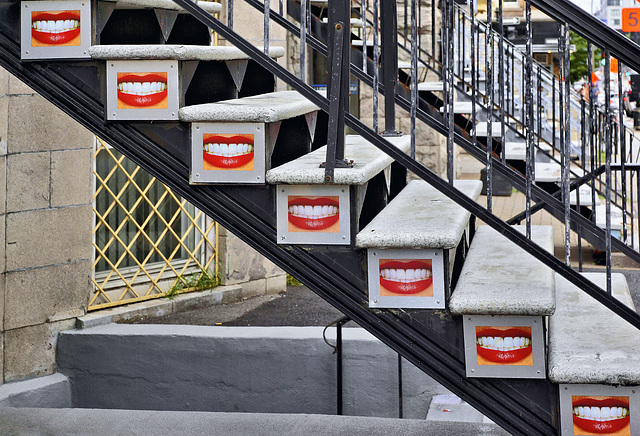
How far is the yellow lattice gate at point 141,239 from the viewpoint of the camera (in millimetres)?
6051

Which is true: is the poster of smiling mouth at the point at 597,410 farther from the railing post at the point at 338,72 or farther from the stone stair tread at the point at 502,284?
the railing post at the point at 338,72

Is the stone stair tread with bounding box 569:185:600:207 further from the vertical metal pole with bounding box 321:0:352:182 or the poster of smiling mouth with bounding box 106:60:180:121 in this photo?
the poster of smiling mouth with bounding box 106:60:180:121

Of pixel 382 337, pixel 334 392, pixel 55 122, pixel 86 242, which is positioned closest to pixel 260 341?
pixel 334 392

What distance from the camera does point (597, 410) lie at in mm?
2576

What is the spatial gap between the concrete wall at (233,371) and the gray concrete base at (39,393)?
0.27 feet

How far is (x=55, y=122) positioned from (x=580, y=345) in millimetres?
4002

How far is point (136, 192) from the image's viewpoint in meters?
6.34

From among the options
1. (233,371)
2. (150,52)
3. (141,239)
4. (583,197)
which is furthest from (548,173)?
(150,52)

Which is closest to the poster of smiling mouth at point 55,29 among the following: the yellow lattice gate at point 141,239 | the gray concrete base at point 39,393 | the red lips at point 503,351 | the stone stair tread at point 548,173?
the red lips at point 503,351

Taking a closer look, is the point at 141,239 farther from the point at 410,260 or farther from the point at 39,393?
the point at 410,260

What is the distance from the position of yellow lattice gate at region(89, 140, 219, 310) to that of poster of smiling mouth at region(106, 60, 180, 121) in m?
3.07

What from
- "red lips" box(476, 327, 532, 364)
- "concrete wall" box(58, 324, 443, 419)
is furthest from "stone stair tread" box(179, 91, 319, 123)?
"concrete wall" box(58, 324, 443, 419)

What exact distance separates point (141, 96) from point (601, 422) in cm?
192

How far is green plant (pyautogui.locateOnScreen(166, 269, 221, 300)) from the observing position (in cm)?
652
